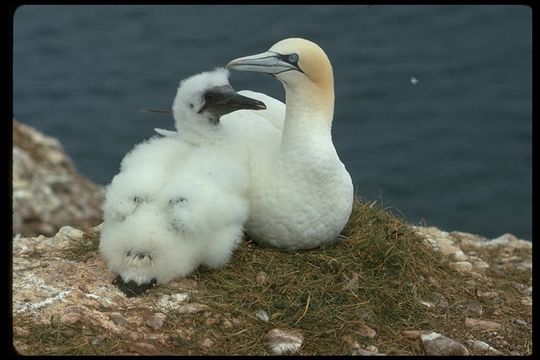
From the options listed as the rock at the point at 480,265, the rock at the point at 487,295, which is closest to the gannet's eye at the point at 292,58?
the rock at the point at 487,295

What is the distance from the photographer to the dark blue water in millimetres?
14633

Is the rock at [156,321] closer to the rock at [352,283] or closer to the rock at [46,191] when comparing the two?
the rock at [352,283]

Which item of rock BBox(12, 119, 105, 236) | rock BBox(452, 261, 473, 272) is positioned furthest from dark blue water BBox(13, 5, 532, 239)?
rock BBox(452, 261, 473, 272)

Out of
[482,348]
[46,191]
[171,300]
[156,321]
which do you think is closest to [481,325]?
[482,348]

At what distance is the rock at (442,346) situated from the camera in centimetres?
540

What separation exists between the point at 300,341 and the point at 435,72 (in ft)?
39.8

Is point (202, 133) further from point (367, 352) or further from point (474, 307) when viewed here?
point (474, 307)

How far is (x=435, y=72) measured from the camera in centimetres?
1672

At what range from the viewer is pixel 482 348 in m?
5.64

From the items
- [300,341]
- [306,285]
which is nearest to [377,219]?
[306,285]

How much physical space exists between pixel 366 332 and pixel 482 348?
29.8 inches

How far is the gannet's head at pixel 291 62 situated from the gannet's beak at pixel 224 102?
0.18 m

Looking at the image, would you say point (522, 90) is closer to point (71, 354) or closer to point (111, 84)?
point (111, 84)

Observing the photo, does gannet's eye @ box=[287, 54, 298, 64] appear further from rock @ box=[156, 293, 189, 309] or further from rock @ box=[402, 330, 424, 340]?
rock @ box=[402, 330, 424, 340]
